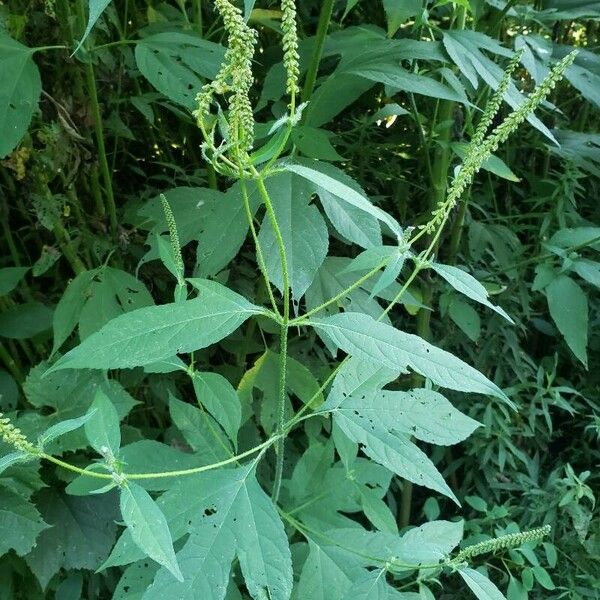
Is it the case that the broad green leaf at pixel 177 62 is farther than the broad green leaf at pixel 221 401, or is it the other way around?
the broad green leaf at pixel 177 62

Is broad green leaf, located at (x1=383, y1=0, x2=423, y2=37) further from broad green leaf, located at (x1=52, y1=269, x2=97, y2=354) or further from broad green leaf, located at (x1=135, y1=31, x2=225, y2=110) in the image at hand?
broad green leaf, located at (x1=52, y1=269, x2=97, y2=354)

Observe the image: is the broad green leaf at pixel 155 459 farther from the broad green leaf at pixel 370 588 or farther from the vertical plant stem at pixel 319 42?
Result: the vertical plant stem at pixel 319 42

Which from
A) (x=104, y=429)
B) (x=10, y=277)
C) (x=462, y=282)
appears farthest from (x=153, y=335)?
(x=10, y=277)

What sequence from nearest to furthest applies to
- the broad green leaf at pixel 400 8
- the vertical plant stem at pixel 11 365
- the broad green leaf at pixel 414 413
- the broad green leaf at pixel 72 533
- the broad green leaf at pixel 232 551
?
the broad green leaf at pixel 232 551
the broad green leaf at pixel 414 413
the broad green leaf at pixel 400 8
the broad green leaf at pixel 72 533
the vertical plant stem at pixel 11 365

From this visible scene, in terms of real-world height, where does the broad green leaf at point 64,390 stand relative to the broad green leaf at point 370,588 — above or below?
below

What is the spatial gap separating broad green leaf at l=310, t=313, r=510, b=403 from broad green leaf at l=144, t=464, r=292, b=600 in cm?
18

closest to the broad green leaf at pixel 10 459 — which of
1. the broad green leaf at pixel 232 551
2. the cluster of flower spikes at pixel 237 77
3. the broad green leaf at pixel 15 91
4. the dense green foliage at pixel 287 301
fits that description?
the dense green foliage at pixel 287 301

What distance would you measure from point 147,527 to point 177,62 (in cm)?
71

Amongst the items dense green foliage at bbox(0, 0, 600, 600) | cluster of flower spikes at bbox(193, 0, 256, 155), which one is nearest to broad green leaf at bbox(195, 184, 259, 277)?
dense green foliage at bbox(0, 0, 600, 600)

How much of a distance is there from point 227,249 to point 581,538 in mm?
1030

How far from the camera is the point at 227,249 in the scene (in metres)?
0.86

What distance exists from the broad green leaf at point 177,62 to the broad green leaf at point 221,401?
395 millimetres

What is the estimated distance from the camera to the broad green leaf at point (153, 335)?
55 cm

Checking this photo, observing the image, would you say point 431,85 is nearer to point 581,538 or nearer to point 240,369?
point 240,369
